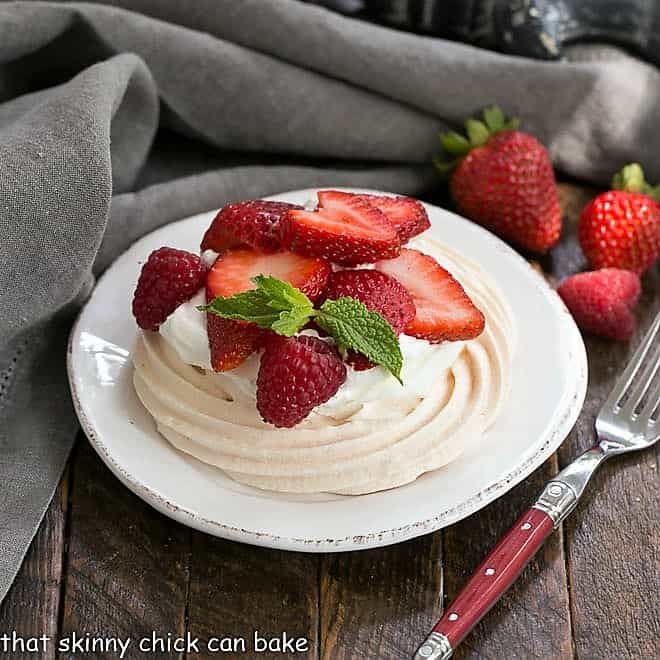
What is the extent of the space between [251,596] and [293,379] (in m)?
0.36

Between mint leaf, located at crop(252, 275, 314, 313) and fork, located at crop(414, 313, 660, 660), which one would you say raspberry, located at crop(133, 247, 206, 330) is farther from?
fork, located at crop(414, 313, 660, 660)

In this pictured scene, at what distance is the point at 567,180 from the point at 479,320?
37.7 inches

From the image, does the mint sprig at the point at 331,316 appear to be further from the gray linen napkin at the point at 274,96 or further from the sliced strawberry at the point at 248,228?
the gray linen napkin at the point at 274,96

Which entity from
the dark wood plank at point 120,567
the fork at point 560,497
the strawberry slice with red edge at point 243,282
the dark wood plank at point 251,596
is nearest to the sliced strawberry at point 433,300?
the strawberry slice with red edge at point 243,282

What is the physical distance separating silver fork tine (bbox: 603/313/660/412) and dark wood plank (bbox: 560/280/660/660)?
0.06 metres

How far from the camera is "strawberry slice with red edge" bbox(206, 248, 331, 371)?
161 centimetres

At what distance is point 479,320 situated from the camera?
1.71 m

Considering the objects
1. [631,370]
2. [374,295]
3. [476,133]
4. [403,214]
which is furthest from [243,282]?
[476,133]

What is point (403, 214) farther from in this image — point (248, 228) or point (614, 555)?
point (614, 555)

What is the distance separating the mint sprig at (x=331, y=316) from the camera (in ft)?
5.13

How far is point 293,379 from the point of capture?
152 centimetres

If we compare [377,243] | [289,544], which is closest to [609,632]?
[289,544]

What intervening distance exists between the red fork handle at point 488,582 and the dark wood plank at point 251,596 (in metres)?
0.20

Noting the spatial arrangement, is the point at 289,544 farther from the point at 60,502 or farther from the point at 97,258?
the point at 97,258
